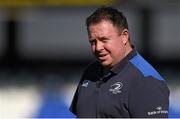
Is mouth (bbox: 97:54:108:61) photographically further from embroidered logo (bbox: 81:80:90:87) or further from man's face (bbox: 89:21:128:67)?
embroidered logo (bbox: 81:80:90:87)

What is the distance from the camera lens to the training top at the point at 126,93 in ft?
10.9

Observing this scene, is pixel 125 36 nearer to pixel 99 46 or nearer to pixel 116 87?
pixel 99 46

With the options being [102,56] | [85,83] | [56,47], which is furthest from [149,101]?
[56,47]

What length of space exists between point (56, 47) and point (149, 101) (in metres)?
9.83

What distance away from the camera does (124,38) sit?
352 cm

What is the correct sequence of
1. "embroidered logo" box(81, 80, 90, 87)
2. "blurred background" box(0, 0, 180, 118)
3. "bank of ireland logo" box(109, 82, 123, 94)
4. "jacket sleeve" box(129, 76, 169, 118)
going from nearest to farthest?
"jacket sleeve" box(129, 76, 169, 118), "bank of ireland logo" box(109, 82, 123, 94), "embroidered logo" box(81, 80, 90, 87), "blurred background" box(0, 0, 180, 118)

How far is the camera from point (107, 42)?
3494mm

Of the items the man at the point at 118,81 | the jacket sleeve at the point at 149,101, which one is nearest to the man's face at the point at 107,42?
the man at the point at 118,81

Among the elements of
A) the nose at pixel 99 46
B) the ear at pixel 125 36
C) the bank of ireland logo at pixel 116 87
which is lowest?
the bank of ireland logo at pixel 116 87

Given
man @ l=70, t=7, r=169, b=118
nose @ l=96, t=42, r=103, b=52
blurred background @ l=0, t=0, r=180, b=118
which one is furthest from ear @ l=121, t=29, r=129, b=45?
blurred background @ l=0, t=0, r=180, b=118

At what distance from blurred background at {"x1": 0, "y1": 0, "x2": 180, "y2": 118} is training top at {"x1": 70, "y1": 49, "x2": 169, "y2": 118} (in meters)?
4.22

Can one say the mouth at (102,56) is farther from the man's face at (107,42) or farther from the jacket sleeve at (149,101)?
the jacket sleeve at (149,101)

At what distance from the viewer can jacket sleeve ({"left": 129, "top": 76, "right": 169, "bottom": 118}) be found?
3.31 metres

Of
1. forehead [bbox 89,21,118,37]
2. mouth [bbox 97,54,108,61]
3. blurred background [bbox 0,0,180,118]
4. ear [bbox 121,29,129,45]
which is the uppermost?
forehead [bbox 89,21,118,37]
